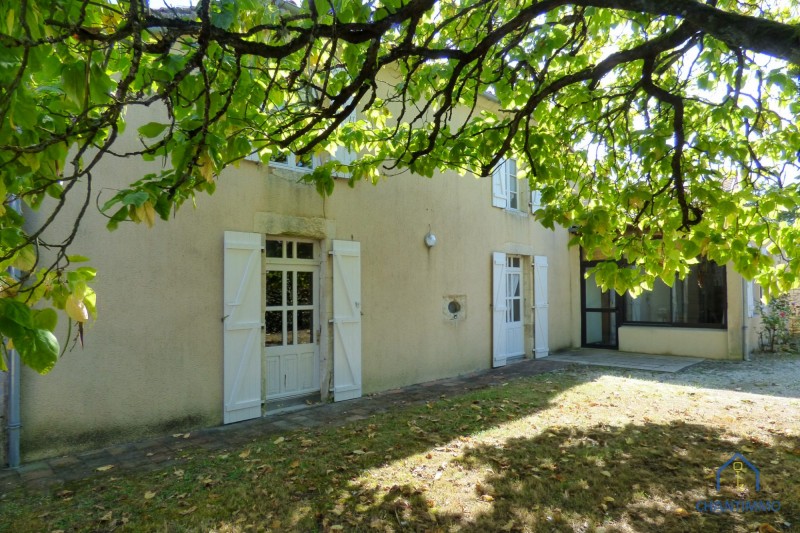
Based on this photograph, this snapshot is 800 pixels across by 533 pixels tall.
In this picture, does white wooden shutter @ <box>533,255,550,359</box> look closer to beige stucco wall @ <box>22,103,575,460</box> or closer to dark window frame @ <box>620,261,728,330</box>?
beige stucco wall @ <box>22,103,575,460</box>

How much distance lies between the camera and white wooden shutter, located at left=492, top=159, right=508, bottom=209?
9.23 meters

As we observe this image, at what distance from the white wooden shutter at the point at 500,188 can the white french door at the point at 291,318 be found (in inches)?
164

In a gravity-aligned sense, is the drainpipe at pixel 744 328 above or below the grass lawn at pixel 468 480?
above

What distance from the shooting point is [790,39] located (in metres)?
2.31

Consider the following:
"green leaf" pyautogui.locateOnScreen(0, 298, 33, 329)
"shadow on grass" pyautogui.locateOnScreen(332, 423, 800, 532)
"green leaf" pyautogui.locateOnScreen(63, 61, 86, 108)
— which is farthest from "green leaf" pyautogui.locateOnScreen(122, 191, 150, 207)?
"shadow on grass" pyautogui.locateOnScreen(332, 423, 800, 532)

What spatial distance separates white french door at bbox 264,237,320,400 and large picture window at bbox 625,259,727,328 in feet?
24.2

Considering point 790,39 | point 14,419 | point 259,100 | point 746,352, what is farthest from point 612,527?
point 746,352

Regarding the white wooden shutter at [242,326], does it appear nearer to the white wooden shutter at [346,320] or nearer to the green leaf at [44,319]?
the white wooden shutter at [346,320]

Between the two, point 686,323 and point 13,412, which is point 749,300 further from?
point 13,412

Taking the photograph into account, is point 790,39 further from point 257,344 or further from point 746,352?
point 746,352

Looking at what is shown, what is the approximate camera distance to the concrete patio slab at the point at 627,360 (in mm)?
8816

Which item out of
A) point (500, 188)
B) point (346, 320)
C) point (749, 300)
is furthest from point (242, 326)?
point (749, 300)

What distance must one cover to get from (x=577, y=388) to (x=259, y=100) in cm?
599
